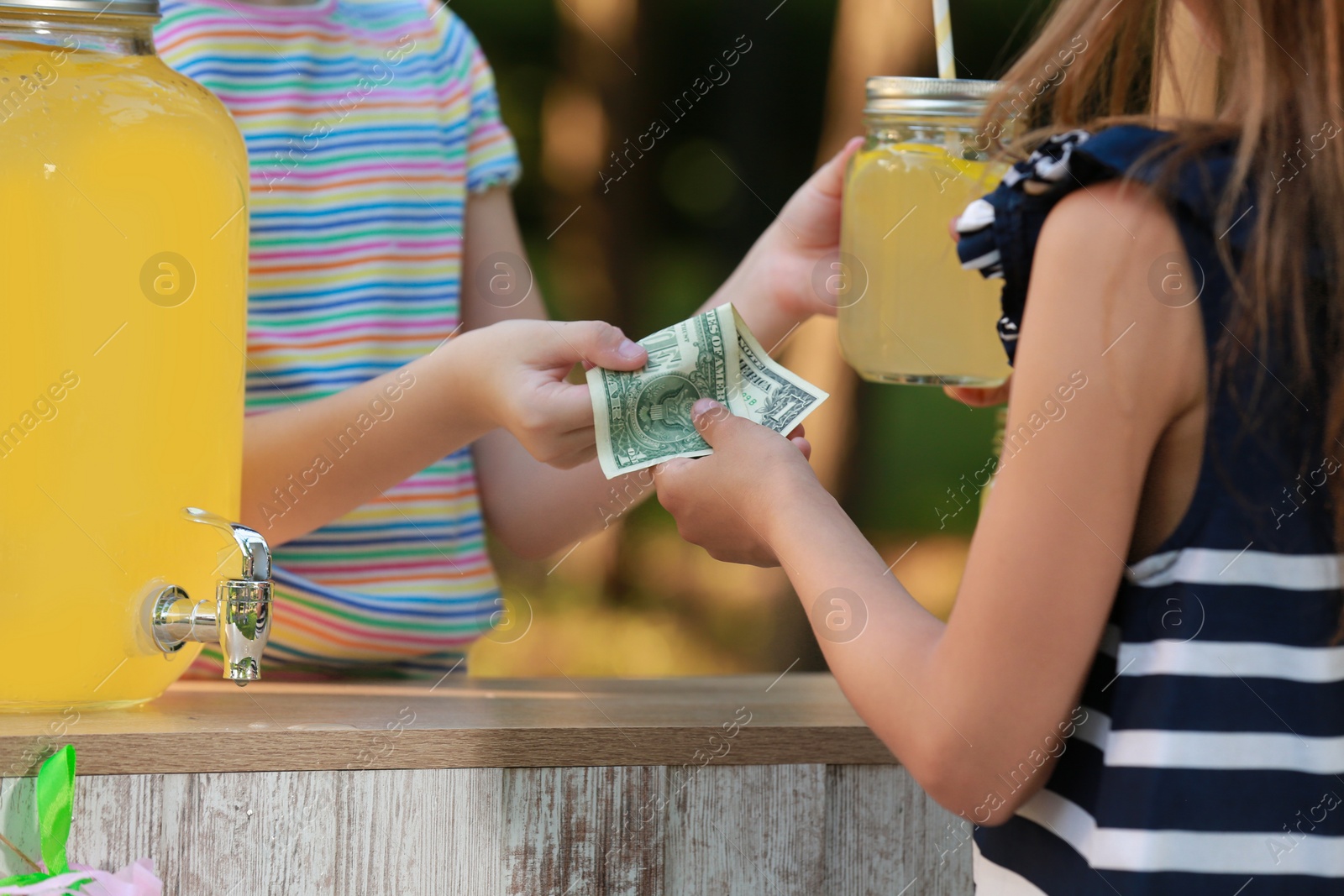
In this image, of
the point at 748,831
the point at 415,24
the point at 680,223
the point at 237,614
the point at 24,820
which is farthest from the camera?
the point at 680,223

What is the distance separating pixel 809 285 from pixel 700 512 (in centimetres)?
36

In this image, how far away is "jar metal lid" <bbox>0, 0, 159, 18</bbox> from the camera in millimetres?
767

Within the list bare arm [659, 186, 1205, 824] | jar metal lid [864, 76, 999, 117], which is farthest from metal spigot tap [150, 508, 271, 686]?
jar metal lid [864, 76, 999, 117]

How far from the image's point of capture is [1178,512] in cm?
70

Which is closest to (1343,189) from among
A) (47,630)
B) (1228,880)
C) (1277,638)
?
(1277,638)

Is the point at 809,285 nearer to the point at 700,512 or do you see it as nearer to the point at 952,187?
the point at 952,187

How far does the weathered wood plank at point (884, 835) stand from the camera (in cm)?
89

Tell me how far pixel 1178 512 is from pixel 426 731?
468mm

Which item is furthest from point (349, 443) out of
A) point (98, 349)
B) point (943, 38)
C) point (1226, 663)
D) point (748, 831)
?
point (1226, 663)

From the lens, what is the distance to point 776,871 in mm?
878

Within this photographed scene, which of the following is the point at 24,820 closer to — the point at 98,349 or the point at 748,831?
the point at 98,349

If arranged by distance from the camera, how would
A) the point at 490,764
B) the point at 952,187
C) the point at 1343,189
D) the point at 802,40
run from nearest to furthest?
the point at 1343,189 → the point at 490,764 → the point at 952,187 → the point at 802,40

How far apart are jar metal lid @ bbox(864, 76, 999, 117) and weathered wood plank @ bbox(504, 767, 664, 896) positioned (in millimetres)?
547

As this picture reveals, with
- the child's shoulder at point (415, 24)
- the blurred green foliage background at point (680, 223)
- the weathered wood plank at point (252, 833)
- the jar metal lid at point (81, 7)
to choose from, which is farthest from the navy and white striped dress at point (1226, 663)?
the blurred green foliage background at point (680, 223)
